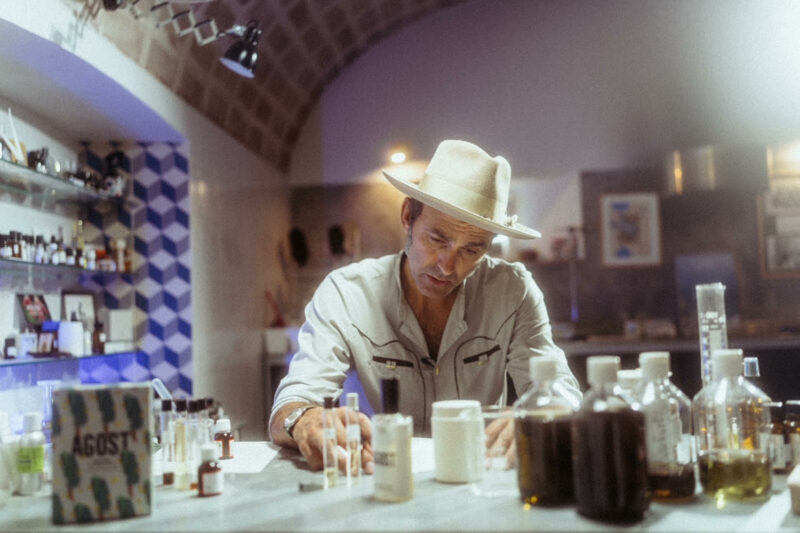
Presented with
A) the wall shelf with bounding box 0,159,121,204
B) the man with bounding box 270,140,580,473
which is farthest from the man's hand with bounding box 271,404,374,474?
the wall shelf with bounding box 0,159,121,204

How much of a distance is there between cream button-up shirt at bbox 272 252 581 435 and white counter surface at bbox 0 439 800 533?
85 centimetres

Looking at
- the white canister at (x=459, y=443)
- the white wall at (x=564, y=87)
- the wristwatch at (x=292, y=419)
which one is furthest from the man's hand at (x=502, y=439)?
the white wall at (x=564, y=87)

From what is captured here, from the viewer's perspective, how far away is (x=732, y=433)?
4.63 feet

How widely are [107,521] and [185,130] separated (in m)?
3.16

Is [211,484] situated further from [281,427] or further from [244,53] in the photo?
[244,53]

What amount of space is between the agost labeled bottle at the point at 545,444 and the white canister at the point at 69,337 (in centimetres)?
278

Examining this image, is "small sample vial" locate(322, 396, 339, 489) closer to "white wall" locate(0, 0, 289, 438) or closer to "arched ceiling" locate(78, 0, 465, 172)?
"arched ceiling" locate(78, 0, 465, 172)

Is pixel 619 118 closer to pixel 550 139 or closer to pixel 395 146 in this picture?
pixel 550 139

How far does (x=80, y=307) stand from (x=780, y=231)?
507 cm

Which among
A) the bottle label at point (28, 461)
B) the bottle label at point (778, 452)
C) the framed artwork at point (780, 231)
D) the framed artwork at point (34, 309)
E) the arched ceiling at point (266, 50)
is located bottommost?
the bottle label at point (778, 452)

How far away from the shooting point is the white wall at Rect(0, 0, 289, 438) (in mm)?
4012

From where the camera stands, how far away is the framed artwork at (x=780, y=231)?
5.77 metres

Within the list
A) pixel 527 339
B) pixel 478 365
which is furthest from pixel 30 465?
pixel 527 339

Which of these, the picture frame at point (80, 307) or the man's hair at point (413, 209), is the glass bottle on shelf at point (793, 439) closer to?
the man's hair at point (413, 209)
